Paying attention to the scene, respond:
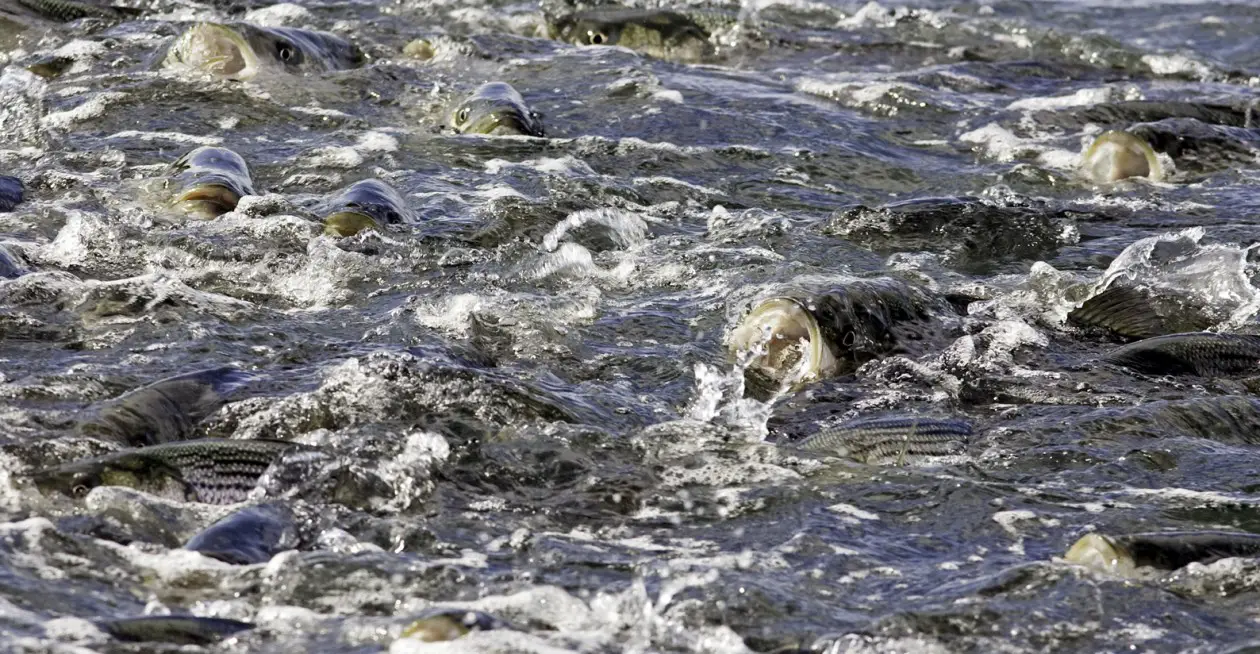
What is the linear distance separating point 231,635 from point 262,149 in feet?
17.9

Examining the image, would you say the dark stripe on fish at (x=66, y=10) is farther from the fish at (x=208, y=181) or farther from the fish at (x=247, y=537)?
the fish at (x=247, y=537)

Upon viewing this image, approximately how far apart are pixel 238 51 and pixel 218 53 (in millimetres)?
132

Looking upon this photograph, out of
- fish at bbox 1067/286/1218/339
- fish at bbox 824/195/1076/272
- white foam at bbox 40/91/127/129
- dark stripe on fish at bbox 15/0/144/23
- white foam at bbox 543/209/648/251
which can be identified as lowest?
→ fish at bbox 1067/286/1218/339

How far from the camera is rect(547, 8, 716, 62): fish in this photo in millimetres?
12195

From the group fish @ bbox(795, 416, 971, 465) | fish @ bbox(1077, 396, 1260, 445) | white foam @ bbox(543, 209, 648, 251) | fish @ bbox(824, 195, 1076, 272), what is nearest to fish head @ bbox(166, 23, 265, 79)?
white foam @ bbox(543, 209, 648, 251)

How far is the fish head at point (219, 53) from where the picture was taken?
10227 mm

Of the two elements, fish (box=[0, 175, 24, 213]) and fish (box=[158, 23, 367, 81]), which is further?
fish (box=[158, 23, 367, 81])

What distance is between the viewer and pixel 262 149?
29.6 ft

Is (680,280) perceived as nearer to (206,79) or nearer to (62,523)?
(62,523)

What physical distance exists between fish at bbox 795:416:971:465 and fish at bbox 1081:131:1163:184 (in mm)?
4262

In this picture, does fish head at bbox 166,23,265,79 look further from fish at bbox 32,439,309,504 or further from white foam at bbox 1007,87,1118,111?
fish at bbox 32,439,309,504

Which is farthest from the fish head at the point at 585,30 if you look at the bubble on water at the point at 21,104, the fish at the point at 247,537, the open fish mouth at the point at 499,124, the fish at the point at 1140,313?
the fish at the point at 247,537

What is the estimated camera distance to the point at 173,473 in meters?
4.71

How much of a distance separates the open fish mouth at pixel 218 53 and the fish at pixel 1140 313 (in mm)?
5814
